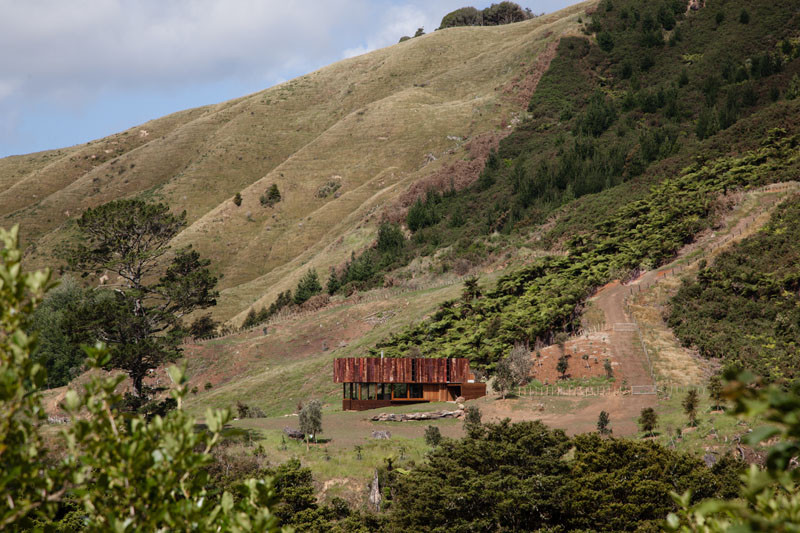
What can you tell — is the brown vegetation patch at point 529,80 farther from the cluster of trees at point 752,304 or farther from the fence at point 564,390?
the fence at point 564,390

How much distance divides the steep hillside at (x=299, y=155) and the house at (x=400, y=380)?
3195 cm

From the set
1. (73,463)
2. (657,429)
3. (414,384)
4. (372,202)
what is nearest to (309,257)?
(372,202)

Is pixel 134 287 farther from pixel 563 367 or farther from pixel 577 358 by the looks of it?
pixel 577 358

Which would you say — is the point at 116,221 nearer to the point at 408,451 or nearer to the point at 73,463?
the point at 408,451

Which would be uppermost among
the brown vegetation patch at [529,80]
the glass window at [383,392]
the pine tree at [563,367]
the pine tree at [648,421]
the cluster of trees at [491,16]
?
the cluster of trees at [491,16]

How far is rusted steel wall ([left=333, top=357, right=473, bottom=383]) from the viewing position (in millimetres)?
35750

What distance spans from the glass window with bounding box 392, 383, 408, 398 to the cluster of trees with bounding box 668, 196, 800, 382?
15166 millimetres

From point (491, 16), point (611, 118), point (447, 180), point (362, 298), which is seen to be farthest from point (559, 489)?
point (491, 16)

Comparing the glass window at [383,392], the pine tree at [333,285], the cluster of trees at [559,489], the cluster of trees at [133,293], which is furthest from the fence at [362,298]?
the cluster of trees at [559,489]

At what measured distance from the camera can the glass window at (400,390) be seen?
36.4 metres

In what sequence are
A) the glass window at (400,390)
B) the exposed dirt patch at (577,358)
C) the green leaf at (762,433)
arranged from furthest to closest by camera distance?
the glass window at (400,390) < the exposed dirt patch at (577,358) < the green leaf at (762,433)

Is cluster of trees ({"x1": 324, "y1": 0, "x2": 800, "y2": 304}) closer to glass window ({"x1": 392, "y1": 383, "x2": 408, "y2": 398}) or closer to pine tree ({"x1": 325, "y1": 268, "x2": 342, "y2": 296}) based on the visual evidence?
pine tree ({"x1": 325, "y1": 268, "x2": 342, "y2": 296})

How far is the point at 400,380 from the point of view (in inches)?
1412

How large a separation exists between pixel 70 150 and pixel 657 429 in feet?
486
